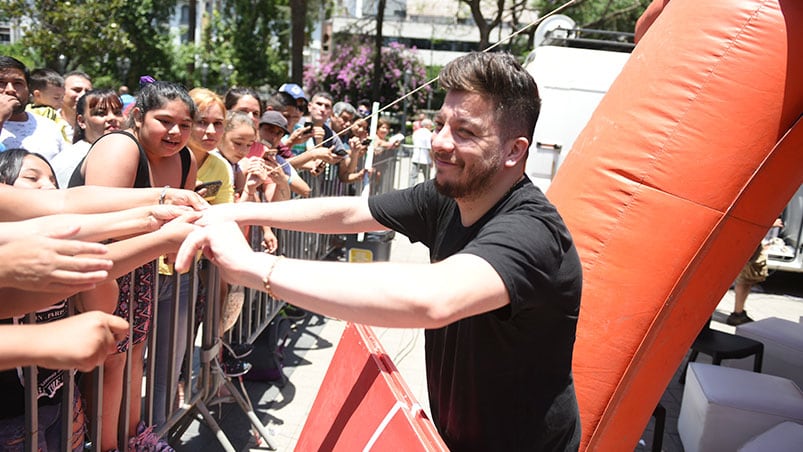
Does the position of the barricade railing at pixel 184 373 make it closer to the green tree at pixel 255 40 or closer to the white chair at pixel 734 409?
the white chair at pixel 734 409

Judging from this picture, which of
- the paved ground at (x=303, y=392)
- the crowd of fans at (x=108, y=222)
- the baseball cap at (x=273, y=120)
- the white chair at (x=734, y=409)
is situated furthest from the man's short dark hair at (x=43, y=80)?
the white chair at (x=734, y=409)

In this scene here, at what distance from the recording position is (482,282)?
143cm

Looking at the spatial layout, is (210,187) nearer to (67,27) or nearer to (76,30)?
(76,30)

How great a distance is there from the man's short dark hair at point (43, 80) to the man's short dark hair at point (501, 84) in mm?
6316

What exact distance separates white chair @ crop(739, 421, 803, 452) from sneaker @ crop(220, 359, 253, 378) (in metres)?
2.94

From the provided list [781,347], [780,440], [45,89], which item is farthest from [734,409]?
[45,89]

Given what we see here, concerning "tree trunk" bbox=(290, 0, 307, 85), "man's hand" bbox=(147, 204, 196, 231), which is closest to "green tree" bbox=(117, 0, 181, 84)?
"tree trunk" bbox=(290, 0, 307, 85)

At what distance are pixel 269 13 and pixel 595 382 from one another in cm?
3171

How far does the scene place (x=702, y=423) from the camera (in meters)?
3.95

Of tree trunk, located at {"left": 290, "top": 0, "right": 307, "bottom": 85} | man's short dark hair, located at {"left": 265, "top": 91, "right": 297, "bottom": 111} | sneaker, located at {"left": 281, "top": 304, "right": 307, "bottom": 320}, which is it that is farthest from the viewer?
tree trunk, located at {"left": 290, "top": 0, "right": 307, "bottom": 85}

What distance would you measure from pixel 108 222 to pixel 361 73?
2600cm

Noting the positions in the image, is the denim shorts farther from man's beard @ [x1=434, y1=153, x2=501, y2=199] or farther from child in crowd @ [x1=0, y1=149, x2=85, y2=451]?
man's beard @ [x1=434, y1=153, x2=501, y2=199]

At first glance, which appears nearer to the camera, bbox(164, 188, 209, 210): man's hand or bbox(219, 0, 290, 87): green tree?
bbox(164, 188, 209, 210): man's hand

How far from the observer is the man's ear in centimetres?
177
